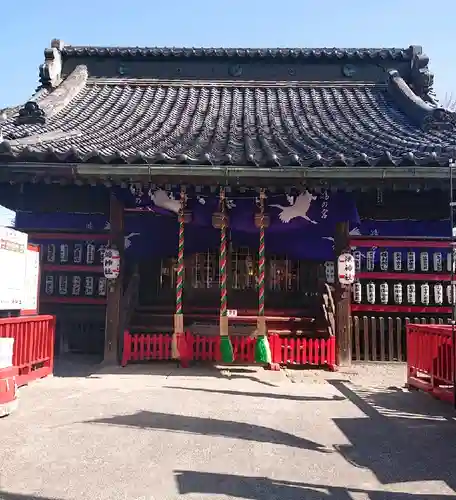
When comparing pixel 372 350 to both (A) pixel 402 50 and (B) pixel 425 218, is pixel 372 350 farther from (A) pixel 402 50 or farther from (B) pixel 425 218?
(A) pixel 402 50

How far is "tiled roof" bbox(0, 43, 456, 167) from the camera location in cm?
859

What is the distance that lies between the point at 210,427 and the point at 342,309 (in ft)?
16.7

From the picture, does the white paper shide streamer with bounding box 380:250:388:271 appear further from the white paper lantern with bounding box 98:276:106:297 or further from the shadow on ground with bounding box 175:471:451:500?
the shadow on ground with bounding box 175:471:451:500

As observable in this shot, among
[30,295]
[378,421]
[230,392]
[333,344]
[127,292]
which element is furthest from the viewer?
[127,292]

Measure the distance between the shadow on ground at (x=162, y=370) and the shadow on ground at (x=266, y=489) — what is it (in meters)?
4.25

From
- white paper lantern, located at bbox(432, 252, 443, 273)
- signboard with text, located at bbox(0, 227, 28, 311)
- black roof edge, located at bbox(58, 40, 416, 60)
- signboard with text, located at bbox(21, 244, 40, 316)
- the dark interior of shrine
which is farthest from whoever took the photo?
black roof edge, located at bbox(58, 40, 416, 60)

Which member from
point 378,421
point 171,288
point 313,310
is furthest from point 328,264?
point 378,421

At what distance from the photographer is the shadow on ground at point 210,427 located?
5023mm

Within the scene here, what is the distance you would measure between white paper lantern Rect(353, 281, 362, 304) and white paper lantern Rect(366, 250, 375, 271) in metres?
0.48

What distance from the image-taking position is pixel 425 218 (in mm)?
11359

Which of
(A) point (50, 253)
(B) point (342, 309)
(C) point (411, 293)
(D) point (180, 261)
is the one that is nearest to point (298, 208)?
(B) point (342, 309)

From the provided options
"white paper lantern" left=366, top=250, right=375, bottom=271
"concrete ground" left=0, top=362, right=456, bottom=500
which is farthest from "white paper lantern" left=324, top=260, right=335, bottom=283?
"concrete ground" left=0, top=362, right=456, bottom=500

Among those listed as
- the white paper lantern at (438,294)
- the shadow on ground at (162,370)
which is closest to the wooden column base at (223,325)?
the shadow on ground at (162,370)

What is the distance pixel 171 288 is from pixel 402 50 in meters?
9.63
